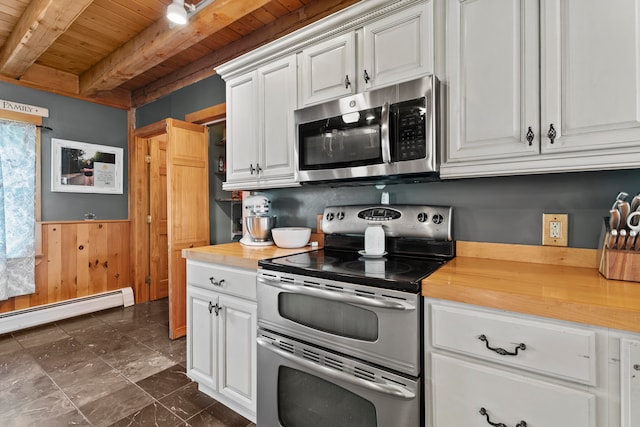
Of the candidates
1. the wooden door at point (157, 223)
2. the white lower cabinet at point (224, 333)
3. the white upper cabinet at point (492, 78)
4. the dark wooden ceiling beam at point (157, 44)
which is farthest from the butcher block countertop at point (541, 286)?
the wooden door at point (157, 223)

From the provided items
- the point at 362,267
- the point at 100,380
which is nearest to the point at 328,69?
the point at 362,267

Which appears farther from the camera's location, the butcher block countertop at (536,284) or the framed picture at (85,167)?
the framed picture at (85,167)

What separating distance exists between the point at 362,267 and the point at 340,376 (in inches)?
17.4

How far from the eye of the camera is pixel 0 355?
8.21ft

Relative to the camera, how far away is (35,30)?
7.42 ft

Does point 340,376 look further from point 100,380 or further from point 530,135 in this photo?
point 100,380

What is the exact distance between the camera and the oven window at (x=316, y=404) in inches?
47.4

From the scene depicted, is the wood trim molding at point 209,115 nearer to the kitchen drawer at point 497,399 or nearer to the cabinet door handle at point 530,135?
the cabinet door handle at point 530,135

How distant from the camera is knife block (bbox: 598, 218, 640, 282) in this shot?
1018 mm

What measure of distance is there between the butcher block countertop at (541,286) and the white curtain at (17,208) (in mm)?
3799

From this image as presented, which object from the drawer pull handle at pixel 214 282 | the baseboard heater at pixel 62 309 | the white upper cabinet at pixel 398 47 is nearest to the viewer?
the white upper cabinet at pixel 398 47

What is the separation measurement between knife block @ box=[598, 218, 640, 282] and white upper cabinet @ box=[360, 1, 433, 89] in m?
0.99

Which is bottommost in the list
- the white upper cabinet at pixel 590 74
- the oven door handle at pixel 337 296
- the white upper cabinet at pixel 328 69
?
the oven door handle at pixel 337 296

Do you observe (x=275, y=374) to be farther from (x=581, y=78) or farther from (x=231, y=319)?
(x=581, y=78)
